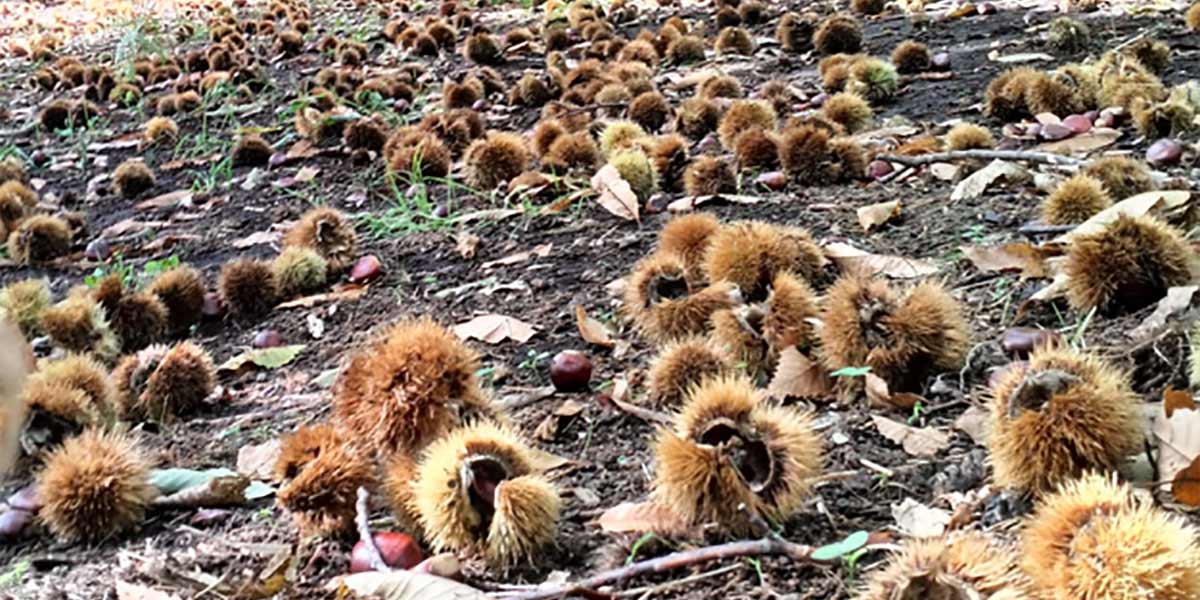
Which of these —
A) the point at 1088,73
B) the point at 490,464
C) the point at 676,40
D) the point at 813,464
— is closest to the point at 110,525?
the point at 490,464

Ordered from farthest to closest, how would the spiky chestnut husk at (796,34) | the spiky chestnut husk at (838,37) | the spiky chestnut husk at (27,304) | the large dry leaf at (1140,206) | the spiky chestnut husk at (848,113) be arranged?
1. the spiky chestnut husk at (796,34)
2. the spiky chestnut husk at (838,37)
3. the spiky chestnut husk at (848,113)
4. the spiky chestnut husk at (27,304)
5. the large dry leaf at (1140,206)

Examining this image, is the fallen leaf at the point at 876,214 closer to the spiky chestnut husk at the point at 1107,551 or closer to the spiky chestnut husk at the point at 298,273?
the spiky chestnut husk at the point at 298,273

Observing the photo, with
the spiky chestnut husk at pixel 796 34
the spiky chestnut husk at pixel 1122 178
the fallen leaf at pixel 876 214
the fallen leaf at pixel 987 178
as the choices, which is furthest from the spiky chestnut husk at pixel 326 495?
the spiky chestnut husk at pixel 796 34

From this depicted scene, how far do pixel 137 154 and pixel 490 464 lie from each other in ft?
14.6

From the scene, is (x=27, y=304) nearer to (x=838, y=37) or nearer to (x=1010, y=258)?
(x=1010, y=258)

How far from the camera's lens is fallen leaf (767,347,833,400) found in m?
1.79

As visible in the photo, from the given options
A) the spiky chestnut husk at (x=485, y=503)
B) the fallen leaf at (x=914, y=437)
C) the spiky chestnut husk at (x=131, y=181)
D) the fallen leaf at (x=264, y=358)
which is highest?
the spiky chestnut husk at (x=485, y=503)

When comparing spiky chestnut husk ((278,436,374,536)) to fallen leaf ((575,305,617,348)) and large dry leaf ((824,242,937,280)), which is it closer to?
fallen leaf ((575,305,617,348))

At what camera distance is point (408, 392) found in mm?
1604

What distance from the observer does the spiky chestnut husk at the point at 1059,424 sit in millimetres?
1329

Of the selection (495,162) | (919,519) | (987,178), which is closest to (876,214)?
(987,178)

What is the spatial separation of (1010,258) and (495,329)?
106cm

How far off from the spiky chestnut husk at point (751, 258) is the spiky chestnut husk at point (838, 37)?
10.9 feet

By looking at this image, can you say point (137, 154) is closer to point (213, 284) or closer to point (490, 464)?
point (213, 284)
